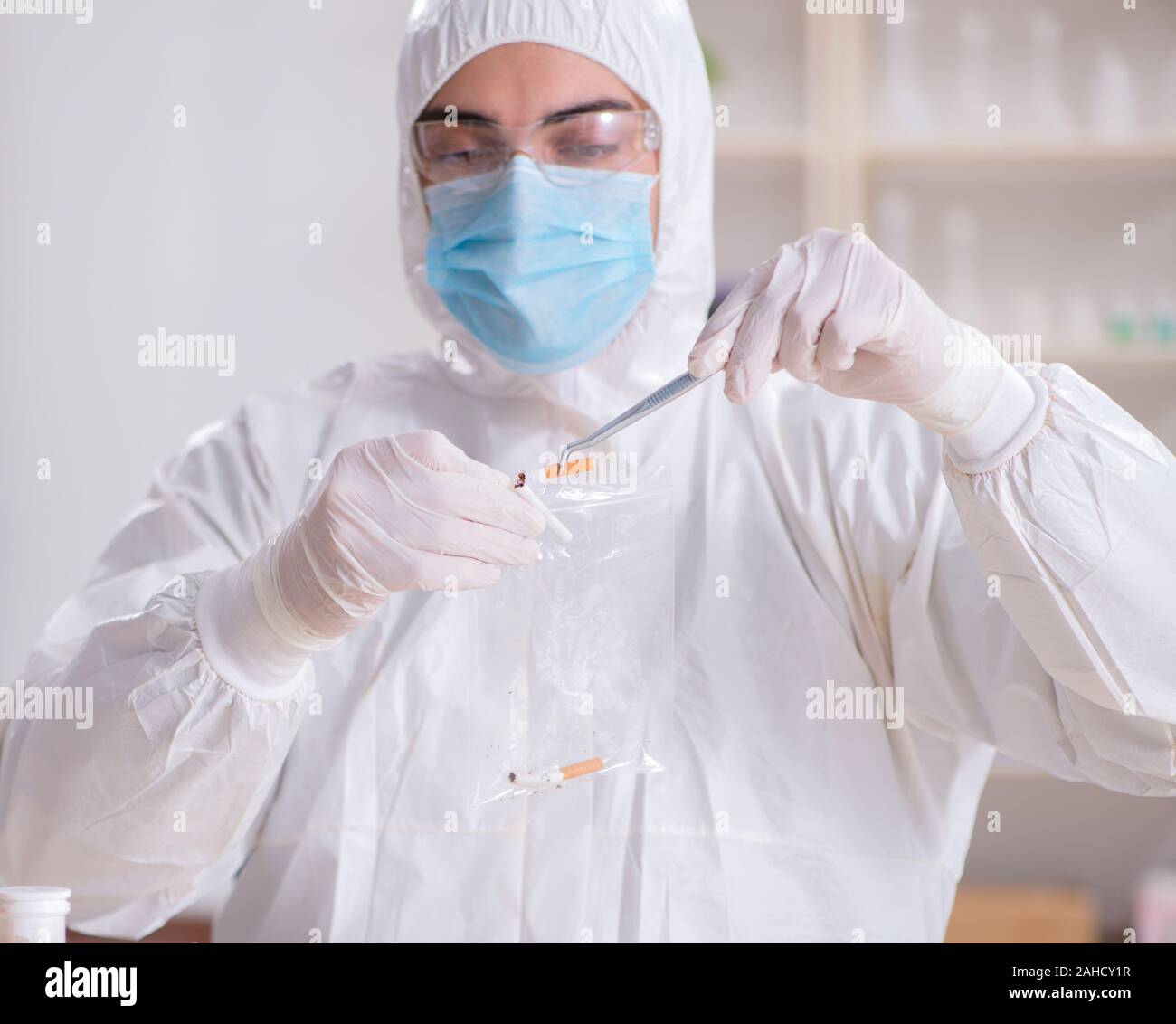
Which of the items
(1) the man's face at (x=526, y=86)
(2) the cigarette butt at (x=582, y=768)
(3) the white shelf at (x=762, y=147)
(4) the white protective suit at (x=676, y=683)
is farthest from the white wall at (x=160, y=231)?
(2) the cigarette butt at (x=582, y=768)

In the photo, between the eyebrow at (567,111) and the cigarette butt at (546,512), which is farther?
the eyebrow at (567,111)

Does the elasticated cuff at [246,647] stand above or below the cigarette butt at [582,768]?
above

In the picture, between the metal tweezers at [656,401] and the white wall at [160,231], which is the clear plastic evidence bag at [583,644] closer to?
the metal tweezers at [656,401]

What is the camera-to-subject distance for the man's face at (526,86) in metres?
1.17

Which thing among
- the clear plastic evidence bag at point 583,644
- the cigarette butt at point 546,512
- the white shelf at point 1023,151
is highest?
the white shelf at point 1023,151

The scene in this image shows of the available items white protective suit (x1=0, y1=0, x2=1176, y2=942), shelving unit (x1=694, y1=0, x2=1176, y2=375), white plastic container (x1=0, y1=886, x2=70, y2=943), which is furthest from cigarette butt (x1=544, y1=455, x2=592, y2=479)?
shelving unit (x1=694, y1=0, x2=1176, y2=375)

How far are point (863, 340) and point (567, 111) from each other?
1.39ft

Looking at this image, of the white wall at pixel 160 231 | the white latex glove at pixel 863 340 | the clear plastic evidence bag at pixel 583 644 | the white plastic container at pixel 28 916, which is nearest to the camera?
the white plastic container at pixel 28 916

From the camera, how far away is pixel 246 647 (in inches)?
38.1

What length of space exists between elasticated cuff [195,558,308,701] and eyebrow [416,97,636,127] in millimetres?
491

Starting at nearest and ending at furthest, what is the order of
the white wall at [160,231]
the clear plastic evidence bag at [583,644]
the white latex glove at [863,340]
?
the white latex glove at [863,340] < the clear plastic evidence bag at [583,644] < the white wall at [160,231]

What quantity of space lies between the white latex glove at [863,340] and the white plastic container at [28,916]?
579mm

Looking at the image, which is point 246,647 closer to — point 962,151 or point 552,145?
point 552,145

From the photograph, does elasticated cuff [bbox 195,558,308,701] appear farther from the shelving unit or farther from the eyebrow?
the shelving unit
